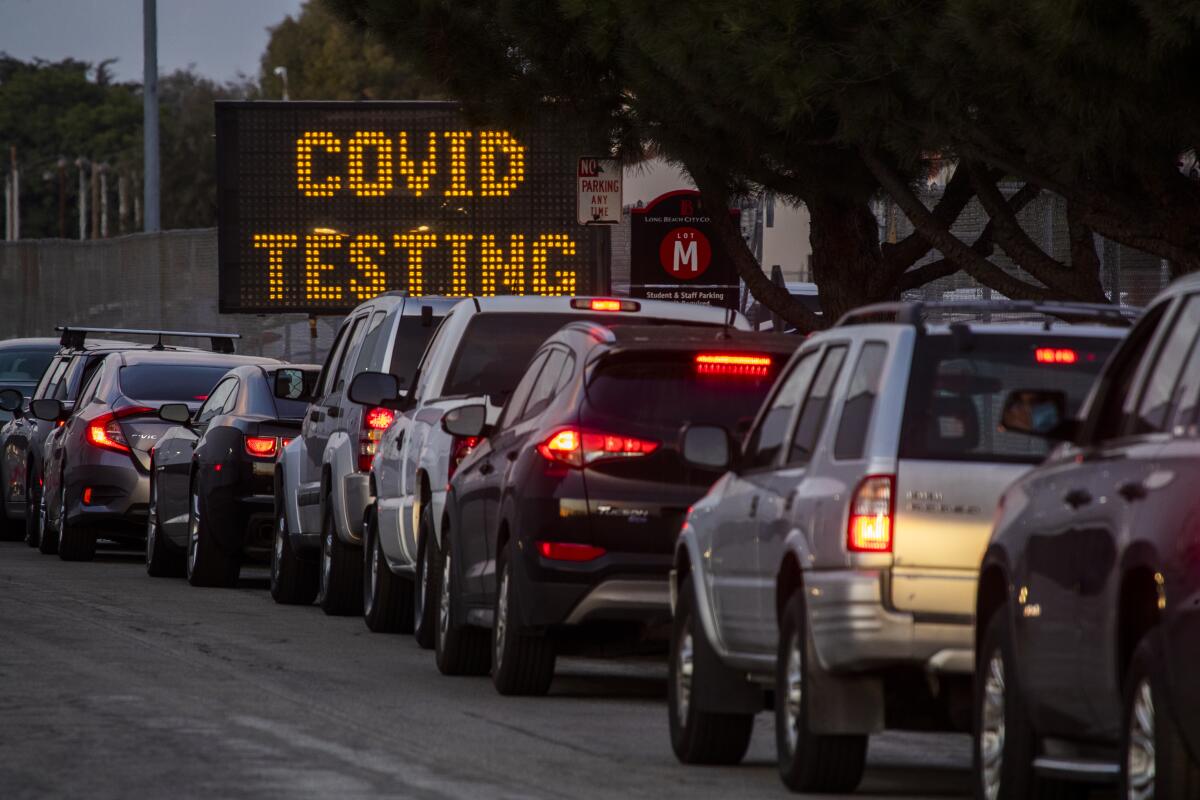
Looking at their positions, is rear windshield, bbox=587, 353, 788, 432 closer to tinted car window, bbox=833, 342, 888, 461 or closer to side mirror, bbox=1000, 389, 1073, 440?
tinted car window, bbox=833, 342, 888, 461

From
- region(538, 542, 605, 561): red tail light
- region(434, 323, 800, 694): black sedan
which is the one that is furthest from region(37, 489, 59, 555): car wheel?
region(538, 542, 605, 561): red tail light

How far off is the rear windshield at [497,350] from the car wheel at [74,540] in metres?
8.51

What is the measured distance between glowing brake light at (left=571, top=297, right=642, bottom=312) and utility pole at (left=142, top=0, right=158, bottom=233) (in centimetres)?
2671

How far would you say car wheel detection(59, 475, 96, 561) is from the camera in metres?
23.6

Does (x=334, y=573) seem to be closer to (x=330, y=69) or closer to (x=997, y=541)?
(x=997, y=541)

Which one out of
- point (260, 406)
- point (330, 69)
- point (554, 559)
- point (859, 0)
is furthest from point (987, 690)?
point (330, 69)

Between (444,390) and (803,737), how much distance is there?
21.6 ft

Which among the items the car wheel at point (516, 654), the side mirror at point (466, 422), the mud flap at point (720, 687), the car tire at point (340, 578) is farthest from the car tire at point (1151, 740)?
the car tire at point (340, 578)

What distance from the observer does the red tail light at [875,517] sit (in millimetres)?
8945

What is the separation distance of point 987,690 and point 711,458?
2.37 m

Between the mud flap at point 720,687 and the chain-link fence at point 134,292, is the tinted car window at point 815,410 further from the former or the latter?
the chain-link fence at point 134,292

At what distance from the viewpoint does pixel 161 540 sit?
72.2 feet

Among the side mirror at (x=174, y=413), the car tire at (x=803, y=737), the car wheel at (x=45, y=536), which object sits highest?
the side mirror at (x=174, y=413)

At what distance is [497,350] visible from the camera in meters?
15.6
